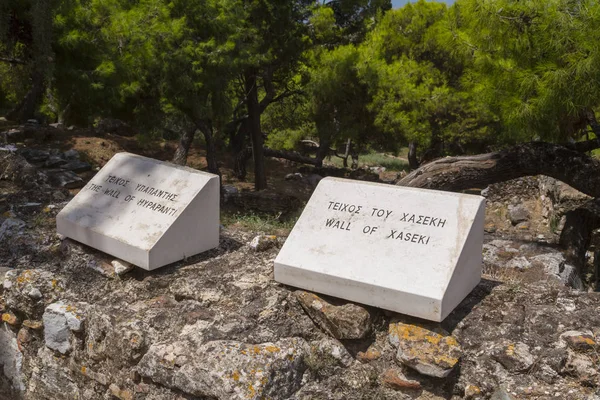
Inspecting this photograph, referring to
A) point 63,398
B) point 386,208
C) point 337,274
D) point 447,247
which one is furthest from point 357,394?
point 63,398

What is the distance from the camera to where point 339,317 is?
2586 millimetres

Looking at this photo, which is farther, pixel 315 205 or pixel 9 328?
pixel 9 328

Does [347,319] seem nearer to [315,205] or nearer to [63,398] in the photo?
[315,205]

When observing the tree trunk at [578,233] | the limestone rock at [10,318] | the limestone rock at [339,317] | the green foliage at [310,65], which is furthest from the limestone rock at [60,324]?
the tree trunk at [578,233]

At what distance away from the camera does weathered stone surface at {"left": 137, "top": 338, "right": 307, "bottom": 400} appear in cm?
231

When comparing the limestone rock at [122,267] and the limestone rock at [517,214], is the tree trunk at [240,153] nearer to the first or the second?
the limestone rock at [517,214]

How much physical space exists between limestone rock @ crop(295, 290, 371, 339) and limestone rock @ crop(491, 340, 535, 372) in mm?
576

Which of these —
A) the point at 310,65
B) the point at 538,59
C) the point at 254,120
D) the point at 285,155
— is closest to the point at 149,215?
the point at 538,59

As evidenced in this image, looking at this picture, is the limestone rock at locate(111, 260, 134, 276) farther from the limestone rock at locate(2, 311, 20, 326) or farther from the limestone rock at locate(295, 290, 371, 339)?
the limestone rock at locate(295, 290, 371, 339)

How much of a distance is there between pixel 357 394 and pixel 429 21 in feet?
50.5

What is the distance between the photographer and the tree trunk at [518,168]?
245 inches

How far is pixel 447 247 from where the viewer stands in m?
2.55

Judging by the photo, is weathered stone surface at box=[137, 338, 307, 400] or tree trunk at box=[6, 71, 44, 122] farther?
tree trunk at box=[6, 71, 44, 122]

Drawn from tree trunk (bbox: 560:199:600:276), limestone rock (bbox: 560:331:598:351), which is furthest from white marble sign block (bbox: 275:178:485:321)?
tree trunk (bbox: 560:199:600:276)
